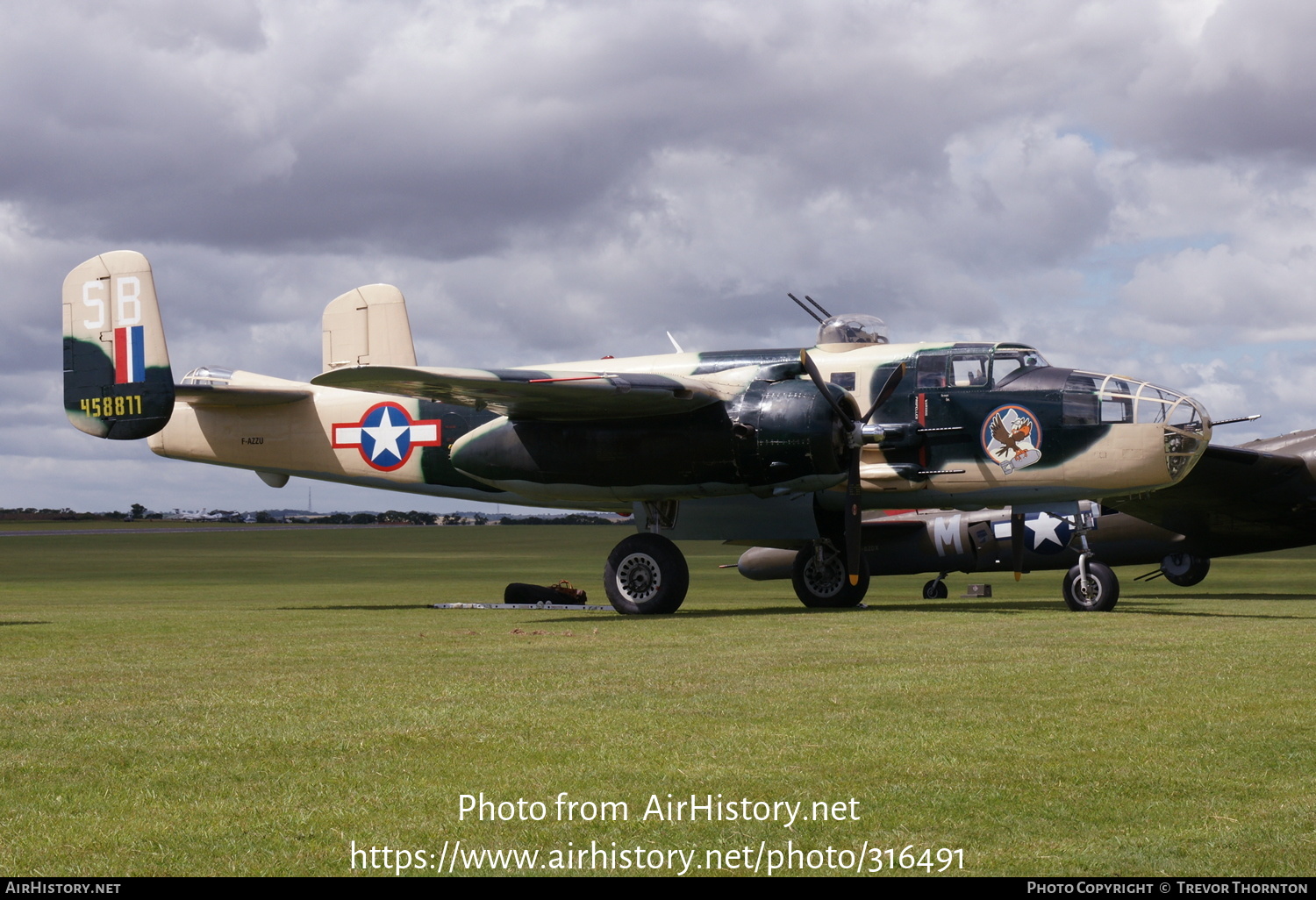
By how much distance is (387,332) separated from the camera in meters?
27.0

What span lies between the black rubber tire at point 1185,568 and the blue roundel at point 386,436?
64.1 feet

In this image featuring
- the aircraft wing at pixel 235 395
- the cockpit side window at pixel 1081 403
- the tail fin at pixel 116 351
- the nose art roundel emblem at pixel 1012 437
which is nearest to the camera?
the cockpit side window at pixel 1081 403

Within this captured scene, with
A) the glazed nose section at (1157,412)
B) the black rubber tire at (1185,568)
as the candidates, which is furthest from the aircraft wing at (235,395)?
the black rubber tire at (1185,568)

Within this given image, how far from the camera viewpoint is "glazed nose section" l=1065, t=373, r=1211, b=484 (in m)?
19.5

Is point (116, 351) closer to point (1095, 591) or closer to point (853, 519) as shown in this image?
point (853, 519)

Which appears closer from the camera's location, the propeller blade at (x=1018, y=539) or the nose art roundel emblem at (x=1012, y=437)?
the nose art roundel emblem at (x=1012, y=437)

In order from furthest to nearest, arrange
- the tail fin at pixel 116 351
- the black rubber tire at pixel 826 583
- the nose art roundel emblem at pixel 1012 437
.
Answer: the black rubber tire at pixel 826 583, the tail fin at pixel 116 351, the nose art roundel emblem at pixel 1012 437

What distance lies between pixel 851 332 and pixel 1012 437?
373cm

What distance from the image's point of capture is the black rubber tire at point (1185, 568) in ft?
105

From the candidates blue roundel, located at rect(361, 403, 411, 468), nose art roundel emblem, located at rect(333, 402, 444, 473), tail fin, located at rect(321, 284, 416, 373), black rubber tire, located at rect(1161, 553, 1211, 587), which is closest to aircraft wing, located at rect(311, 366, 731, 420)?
nose art roundel emblem, located at rect(333, 402, 444, 473)

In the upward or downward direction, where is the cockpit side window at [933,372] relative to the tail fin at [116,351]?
downward

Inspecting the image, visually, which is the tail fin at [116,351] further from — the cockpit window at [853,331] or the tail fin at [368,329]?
the cockpit window at [853,331]

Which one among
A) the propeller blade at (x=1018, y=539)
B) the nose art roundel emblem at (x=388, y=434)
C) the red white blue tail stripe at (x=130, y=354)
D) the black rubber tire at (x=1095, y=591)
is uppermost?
the red white blue tail stripe at (x=130, y=354)

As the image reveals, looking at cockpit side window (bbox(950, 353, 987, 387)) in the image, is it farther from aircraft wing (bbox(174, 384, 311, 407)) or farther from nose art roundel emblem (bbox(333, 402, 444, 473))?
aircraft wing (bbox(174, 384, 311, 407))
